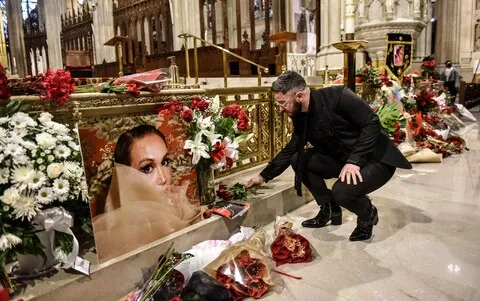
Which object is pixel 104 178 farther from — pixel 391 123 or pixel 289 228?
pixel 391 123

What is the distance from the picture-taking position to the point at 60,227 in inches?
67.4

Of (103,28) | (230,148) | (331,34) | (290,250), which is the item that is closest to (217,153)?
(230,148)

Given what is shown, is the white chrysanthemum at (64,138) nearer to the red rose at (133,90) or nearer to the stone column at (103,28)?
the red rose at (133,90)

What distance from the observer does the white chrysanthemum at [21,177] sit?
1561 mm

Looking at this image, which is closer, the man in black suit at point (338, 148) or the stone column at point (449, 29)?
the man in black suit at point (338, 148)

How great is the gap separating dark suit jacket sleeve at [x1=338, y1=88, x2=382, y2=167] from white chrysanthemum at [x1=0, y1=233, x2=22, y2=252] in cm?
186

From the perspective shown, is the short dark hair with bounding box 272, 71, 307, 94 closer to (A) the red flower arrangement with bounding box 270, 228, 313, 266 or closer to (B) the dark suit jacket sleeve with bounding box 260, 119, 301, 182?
(B) the dark suit jacket sleeve with bounding box 260, 119, 301, 182

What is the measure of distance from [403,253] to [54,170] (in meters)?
2.04

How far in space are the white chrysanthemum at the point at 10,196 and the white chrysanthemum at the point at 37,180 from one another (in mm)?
60

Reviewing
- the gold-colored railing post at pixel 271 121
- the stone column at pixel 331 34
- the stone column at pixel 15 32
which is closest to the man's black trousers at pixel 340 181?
the gold-colored railing post at pixel 271 121

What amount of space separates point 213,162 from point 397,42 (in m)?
4.50

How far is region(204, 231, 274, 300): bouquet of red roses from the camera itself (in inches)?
75.4

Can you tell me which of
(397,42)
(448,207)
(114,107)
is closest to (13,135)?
(114,107)

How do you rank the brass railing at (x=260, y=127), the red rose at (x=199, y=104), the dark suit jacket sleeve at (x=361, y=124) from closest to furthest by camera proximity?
the dark suit jacket sleeve at (x=361, y=124)
the red rose at (x=199, y=104)
the brass railing at (x=260, y=127)
